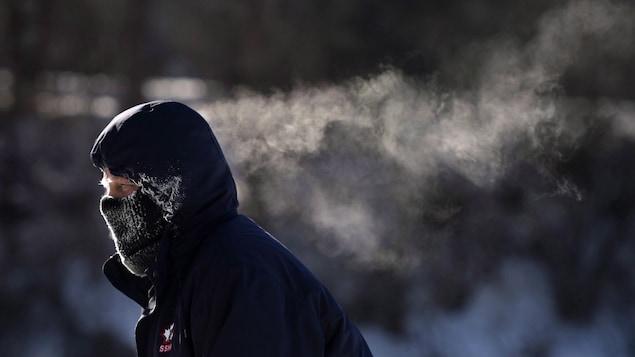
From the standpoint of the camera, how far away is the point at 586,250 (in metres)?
5.73

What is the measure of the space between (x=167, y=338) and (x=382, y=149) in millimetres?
4192

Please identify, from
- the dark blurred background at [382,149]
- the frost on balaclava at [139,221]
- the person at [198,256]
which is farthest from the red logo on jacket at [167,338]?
the dark blurred background at [382,149]

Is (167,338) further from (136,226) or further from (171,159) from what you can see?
(171,159)

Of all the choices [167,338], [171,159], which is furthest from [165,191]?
[167,338]

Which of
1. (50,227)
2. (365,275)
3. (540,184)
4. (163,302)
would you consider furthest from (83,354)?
(163,302)

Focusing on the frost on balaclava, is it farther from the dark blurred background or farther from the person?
the dark blurred background

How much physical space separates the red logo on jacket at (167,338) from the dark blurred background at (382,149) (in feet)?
12.6

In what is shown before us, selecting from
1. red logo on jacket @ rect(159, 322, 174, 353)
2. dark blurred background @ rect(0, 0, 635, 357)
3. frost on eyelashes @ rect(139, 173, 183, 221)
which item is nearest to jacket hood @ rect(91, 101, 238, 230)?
frost on eyelashes @ rect(139, 173, 183, 221)

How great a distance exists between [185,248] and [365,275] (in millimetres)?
4016

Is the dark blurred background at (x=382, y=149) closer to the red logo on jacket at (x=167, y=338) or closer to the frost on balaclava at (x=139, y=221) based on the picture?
the frost on balaclava at (x=139, y=221)

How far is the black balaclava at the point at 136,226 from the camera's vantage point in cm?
167

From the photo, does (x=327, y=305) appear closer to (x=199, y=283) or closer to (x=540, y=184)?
(x=199, y=283)

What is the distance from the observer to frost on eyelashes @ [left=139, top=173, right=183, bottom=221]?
5.18 ft

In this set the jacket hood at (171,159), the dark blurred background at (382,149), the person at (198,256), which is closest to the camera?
the person at (198,256)
